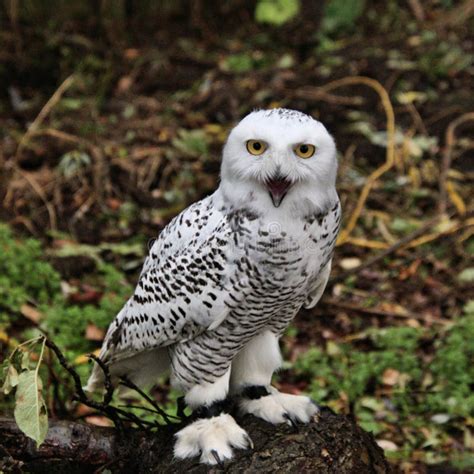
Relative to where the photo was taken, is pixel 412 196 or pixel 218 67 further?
pixel 218 67

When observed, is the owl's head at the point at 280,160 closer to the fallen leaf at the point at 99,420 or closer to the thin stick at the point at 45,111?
the fallen leaf at the point at 99,420

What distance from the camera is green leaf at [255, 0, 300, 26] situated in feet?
30.1

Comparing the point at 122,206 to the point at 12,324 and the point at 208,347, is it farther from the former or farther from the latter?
the point at 208,347

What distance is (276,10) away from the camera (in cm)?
923

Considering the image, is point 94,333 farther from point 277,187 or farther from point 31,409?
point 277,187

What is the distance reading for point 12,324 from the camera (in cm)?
514

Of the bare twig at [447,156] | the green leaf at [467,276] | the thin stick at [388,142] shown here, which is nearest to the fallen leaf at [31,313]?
the thin stick at [388,142]

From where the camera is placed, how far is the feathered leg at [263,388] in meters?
3.44

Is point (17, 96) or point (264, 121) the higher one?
point (264, 121)

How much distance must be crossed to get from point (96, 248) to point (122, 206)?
0.63 metres

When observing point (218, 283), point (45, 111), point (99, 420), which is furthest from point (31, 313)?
point (45, 111)

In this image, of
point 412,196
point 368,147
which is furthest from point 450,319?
point 368,147

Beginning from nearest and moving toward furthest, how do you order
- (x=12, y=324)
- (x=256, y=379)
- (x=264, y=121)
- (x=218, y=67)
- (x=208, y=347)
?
(x=264, y=121), (x=208, y=347), (x=256, y=379), (x=12, y=324), (x=218, y=67)

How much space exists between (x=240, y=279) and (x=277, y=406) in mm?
748
